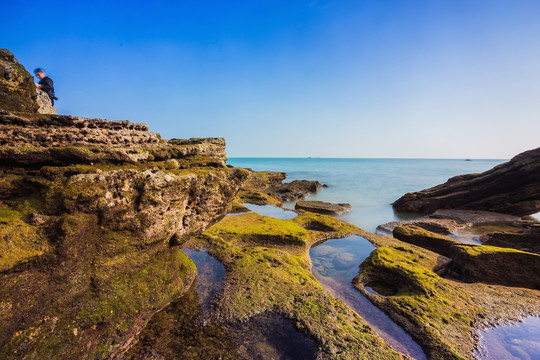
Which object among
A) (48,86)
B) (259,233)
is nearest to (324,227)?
(259,233)

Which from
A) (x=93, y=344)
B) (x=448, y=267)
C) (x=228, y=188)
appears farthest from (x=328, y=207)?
(x=93, y=344)

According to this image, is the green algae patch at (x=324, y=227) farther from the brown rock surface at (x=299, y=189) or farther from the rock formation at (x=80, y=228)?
the brown rock surface at (x=299, y=189)

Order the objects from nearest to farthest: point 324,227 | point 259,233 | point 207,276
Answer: point 207,276, point 259,233, point 324,227

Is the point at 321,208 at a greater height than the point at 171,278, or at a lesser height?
lesser

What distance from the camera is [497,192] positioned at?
96.2 ft

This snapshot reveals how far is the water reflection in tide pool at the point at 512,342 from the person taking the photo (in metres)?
7.47

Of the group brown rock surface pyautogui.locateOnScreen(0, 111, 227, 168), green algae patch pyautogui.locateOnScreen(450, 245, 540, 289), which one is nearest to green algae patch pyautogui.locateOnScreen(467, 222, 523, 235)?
green algae patch pyautogui.locateOnScreen(450, 245, 540, 289)

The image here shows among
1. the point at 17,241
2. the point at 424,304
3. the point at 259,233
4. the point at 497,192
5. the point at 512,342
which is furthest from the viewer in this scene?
the point at 497,192

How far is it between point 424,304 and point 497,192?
3149 centimetres

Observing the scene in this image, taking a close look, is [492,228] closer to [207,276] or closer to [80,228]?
[207,276]

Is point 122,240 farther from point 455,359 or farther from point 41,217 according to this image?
point 455,359

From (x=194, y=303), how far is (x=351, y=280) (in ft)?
26.0

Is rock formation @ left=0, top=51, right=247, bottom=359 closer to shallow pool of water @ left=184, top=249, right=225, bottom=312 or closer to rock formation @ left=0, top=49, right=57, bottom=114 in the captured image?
rock formation @ left=0, top=49, right=57, bottom=114

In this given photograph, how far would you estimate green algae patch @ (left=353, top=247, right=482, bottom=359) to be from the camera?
7582 millimetres
